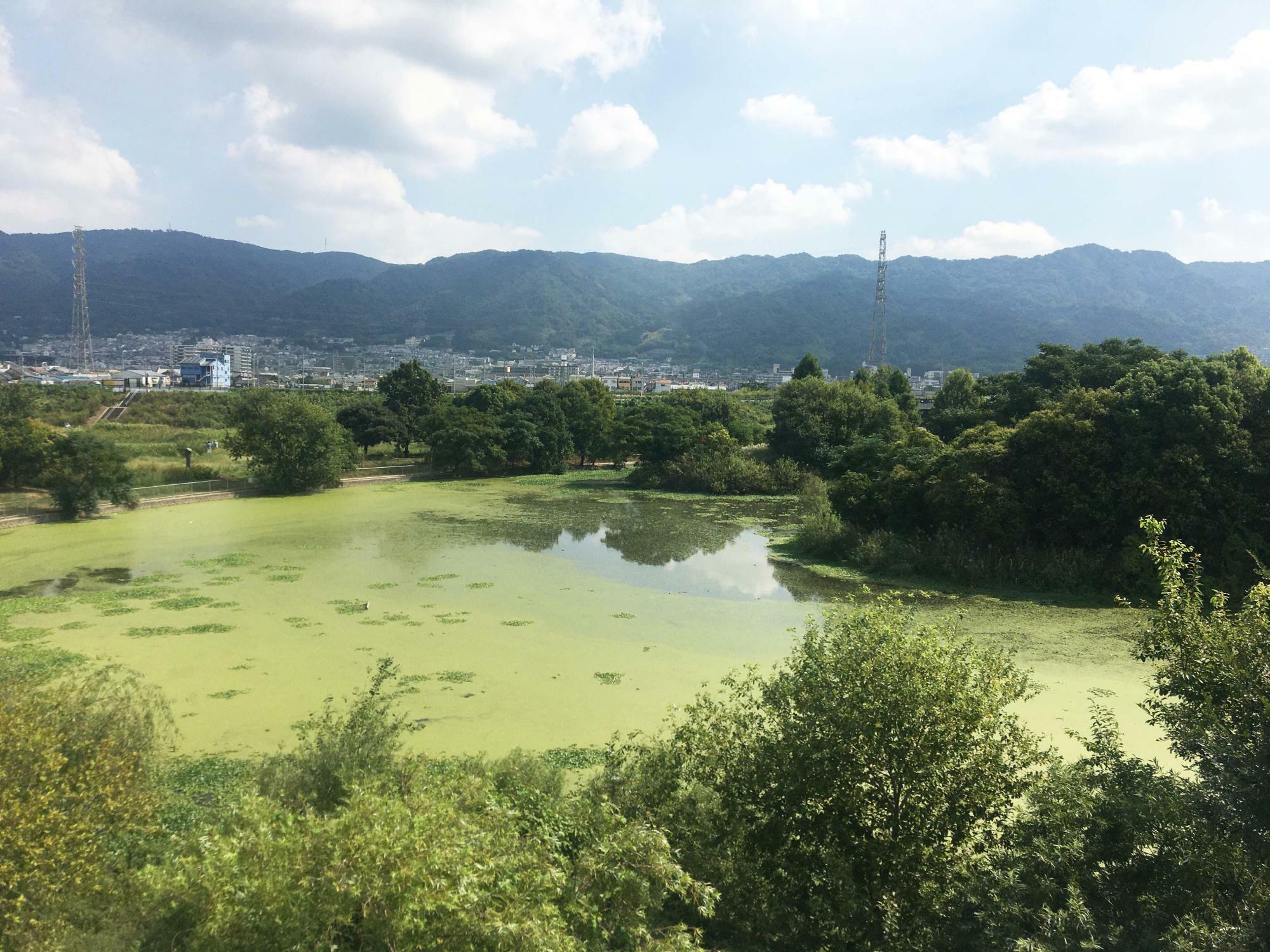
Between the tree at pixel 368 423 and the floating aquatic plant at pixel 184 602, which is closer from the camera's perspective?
the floating aquatic plant at pixel 184 602

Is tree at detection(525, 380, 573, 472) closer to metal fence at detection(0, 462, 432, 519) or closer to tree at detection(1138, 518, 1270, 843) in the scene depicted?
metal fence at detection(0, 462, 432, 519)

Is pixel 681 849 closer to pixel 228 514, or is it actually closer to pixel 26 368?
pixel 228 514

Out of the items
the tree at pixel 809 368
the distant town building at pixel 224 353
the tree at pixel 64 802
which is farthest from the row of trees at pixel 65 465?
the distant town building at pixel 224 353

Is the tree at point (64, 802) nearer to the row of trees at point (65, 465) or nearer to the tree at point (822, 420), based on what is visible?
the row of trees at point (65, 465)

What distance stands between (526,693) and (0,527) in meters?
20.9

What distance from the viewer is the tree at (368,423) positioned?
138 ft

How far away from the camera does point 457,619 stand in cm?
1552

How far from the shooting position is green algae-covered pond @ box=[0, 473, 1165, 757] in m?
11.0

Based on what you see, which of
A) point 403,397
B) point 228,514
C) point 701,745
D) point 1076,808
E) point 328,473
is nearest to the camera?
point 1076,808

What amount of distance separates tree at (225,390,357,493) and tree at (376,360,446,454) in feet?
37.7

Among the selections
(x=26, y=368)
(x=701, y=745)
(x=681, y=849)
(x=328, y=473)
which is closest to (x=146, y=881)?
(x=681, y=849)

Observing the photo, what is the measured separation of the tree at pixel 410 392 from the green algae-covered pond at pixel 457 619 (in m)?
19.3

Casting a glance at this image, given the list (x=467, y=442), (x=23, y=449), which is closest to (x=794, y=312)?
(x=467, y=442)

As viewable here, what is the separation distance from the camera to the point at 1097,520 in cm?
1780
